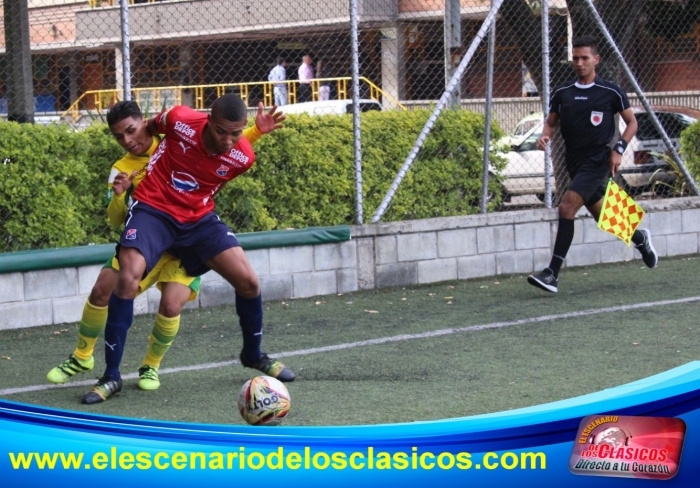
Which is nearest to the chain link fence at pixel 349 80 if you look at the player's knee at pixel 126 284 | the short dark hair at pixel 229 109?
the player's knee at pixel 126 284

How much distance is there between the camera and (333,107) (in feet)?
33.0

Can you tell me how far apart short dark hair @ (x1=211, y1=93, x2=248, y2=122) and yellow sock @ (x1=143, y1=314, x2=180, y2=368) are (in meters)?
1.21

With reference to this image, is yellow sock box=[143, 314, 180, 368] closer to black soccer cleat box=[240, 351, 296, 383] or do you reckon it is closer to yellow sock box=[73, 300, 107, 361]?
yellow sock box=[73, 300, 107, 361]

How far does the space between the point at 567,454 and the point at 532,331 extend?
5690mm

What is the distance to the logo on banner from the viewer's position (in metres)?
1.82

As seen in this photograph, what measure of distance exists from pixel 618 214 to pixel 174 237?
467 centimetres

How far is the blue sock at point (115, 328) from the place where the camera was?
573 centimetres

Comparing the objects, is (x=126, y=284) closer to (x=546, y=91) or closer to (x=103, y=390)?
(x=103, y=390)

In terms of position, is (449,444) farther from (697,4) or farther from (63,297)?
(697,4)

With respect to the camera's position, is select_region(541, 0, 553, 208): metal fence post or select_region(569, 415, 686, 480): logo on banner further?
select_region(541, 0, 553, 208): metal fence post

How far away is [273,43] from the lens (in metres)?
12.1

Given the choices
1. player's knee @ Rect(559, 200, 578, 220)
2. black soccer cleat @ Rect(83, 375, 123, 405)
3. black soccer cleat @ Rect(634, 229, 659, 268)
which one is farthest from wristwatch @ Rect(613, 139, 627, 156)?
black soccer cleat @ Rect(83, 375, 123, 405)

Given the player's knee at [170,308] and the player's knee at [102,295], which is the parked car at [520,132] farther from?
Result: the player's knee at [102,295]

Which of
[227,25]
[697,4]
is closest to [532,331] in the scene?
[227,25]
